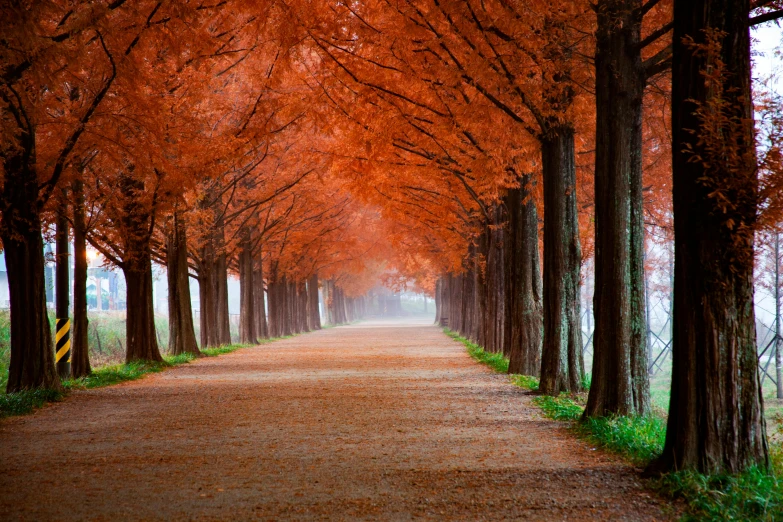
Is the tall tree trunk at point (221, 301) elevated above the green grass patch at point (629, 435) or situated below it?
above

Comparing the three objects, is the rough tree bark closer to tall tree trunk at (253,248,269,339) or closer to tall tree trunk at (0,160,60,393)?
tall tree trunk at (0,160,60,393)

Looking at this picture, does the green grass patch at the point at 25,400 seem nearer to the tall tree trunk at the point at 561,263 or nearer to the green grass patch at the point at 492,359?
the tall tree trunk at the point at 561,263

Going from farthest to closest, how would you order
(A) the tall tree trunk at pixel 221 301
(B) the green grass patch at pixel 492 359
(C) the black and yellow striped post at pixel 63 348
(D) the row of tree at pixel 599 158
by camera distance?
(A) the tall tree trunk at pixel 221 301
(B) the green grass patch at pixel 492 359
(C) the black and yellow striped post at pixel 63 348
(D) the row of tree at pixel 599 158

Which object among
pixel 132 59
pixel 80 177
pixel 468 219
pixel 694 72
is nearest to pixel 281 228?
pixel 468 219

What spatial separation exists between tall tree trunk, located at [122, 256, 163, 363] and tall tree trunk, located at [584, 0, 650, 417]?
11.7 m

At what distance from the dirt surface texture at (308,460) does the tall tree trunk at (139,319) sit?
474cm

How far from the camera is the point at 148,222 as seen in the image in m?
16.8

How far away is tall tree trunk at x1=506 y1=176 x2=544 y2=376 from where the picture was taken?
43.0 feet

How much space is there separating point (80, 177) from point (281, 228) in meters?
16.3

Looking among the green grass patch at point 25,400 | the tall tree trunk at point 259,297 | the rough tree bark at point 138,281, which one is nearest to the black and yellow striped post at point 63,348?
the rough tree bark at point 138,281

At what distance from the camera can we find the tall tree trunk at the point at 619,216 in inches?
300

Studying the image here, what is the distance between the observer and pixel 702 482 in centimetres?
481

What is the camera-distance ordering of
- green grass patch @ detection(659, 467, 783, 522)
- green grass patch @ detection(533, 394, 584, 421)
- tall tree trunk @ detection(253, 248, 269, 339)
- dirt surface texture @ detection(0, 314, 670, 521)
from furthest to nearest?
tall tree trunk @ detection(253, 248, 269, 339) < green grass patch @ detection(533, 394, 584, 421) < dirt surface texture @ detection(0, 314, 670, 521) < green grass patch @ detection(659, 467, 783, 522)

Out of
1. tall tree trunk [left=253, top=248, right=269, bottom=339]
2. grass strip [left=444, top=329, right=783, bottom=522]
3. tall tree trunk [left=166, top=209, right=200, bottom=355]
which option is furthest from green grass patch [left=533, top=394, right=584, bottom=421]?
tall tree trunk [left=253, top=248, right=269, bottom=339]
